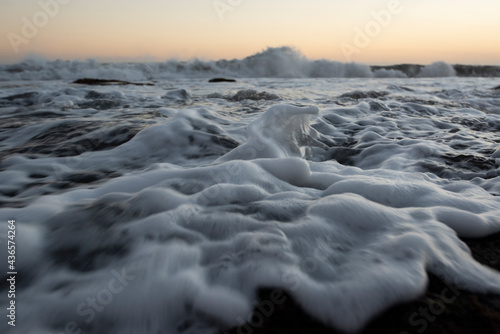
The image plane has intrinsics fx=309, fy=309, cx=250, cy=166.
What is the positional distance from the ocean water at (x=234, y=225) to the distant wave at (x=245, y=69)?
53.4 feet

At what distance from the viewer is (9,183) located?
198 centimetres

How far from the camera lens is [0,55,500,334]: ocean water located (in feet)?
2.96

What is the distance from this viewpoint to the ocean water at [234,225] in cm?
90

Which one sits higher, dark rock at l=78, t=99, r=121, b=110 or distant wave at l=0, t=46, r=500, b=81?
dark rock at l=78, t=99, r=121, b=110

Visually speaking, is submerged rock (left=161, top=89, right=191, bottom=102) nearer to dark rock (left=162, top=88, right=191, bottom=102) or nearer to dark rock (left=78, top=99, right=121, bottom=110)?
dark rock (left=162, top=88, right=191, bottom=102)

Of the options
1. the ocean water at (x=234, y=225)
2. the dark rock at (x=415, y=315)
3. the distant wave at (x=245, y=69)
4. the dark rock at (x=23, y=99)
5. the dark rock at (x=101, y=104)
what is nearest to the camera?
the dark rock at (x=415, y=315)

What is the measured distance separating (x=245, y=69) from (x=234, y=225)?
21.9m

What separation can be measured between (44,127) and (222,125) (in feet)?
6.51

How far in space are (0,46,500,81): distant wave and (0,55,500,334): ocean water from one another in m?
16.3

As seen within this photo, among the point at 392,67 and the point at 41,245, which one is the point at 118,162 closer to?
the point at 41,245

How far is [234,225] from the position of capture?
1.29m

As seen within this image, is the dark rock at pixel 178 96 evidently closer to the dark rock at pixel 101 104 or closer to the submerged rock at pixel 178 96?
the submerged rock at pixel 178 96

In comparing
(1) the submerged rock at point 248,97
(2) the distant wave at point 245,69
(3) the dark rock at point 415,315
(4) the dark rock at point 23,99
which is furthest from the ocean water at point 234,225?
(2) the distant wave at point 245,69

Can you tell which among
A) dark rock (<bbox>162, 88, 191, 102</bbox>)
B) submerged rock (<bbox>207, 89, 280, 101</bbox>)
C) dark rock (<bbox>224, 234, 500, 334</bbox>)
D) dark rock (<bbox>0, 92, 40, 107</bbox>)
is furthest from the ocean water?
submerged rock (<bbox>207, 89, 280, 101</bbox>)
